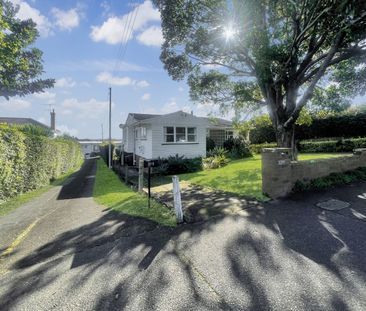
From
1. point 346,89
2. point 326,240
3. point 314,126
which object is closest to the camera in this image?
point 326,240

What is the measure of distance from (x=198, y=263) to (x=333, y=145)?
19.4 metres

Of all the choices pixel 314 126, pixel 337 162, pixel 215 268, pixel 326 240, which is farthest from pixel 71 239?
pixel 314 126

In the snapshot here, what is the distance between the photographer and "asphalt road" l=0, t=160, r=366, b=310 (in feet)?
9.21

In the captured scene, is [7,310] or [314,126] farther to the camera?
[314,126]

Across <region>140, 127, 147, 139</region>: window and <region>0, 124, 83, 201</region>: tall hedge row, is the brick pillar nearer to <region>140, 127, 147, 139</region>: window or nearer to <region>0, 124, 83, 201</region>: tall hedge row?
<region>0, 124, 83, 201</region>: tall hedge row

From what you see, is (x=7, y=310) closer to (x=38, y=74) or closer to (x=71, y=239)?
(x=71, y=239)

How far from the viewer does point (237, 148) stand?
70.9 ft

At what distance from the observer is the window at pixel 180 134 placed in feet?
58.0

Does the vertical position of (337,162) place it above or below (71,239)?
above

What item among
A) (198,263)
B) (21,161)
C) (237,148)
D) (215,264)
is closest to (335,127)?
(237,148)

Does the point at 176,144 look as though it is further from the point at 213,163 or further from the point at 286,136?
the point at 286,136

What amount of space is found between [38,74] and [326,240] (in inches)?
1117

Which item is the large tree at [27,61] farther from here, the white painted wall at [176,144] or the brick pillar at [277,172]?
the brick pillar at [277,172]

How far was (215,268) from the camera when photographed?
11.3 ft
